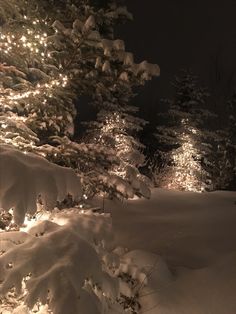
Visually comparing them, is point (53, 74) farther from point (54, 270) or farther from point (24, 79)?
point (54, 270)

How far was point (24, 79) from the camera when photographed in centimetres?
345

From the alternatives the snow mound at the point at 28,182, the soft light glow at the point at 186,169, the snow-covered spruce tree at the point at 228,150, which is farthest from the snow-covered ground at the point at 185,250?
the snow-covered spruce tree at the point at 228,150

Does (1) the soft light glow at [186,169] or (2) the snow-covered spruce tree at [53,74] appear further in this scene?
(1) the soft light glow at [186,169]

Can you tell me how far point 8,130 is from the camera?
323cm

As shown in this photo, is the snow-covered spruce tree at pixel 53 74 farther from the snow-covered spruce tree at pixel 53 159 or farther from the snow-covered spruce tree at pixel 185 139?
the snow-covered spruce tree at pixel 185 139

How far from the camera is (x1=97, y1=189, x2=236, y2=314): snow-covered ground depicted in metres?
4.16

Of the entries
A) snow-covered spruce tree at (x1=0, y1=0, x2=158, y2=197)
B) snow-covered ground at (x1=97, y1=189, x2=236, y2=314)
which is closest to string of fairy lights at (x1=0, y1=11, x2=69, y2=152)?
snow-covered spruce tree at (x1=0, y1=0, x2=158, y2=197)

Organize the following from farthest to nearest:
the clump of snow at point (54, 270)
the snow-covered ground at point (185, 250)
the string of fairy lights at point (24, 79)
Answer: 1. the snow-covered ground at point (185, 250)
2. the string of fairy lights at point (24, 79)
3. the clump of snow at point (54, 270)

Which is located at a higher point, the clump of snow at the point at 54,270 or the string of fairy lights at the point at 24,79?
the string of fairy lights at the point at 24,79

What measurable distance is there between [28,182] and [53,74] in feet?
5.56

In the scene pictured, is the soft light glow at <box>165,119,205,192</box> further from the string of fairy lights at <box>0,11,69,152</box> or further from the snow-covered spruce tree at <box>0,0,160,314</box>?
the string of fairy lights at <box>0,11,69,152</box>

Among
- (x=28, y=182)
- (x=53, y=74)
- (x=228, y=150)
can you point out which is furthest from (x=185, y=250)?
(x=228, y=150)

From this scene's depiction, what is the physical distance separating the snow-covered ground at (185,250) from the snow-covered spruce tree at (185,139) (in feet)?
26.6

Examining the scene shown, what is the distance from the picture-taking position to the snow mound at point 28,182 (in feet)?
5.76
